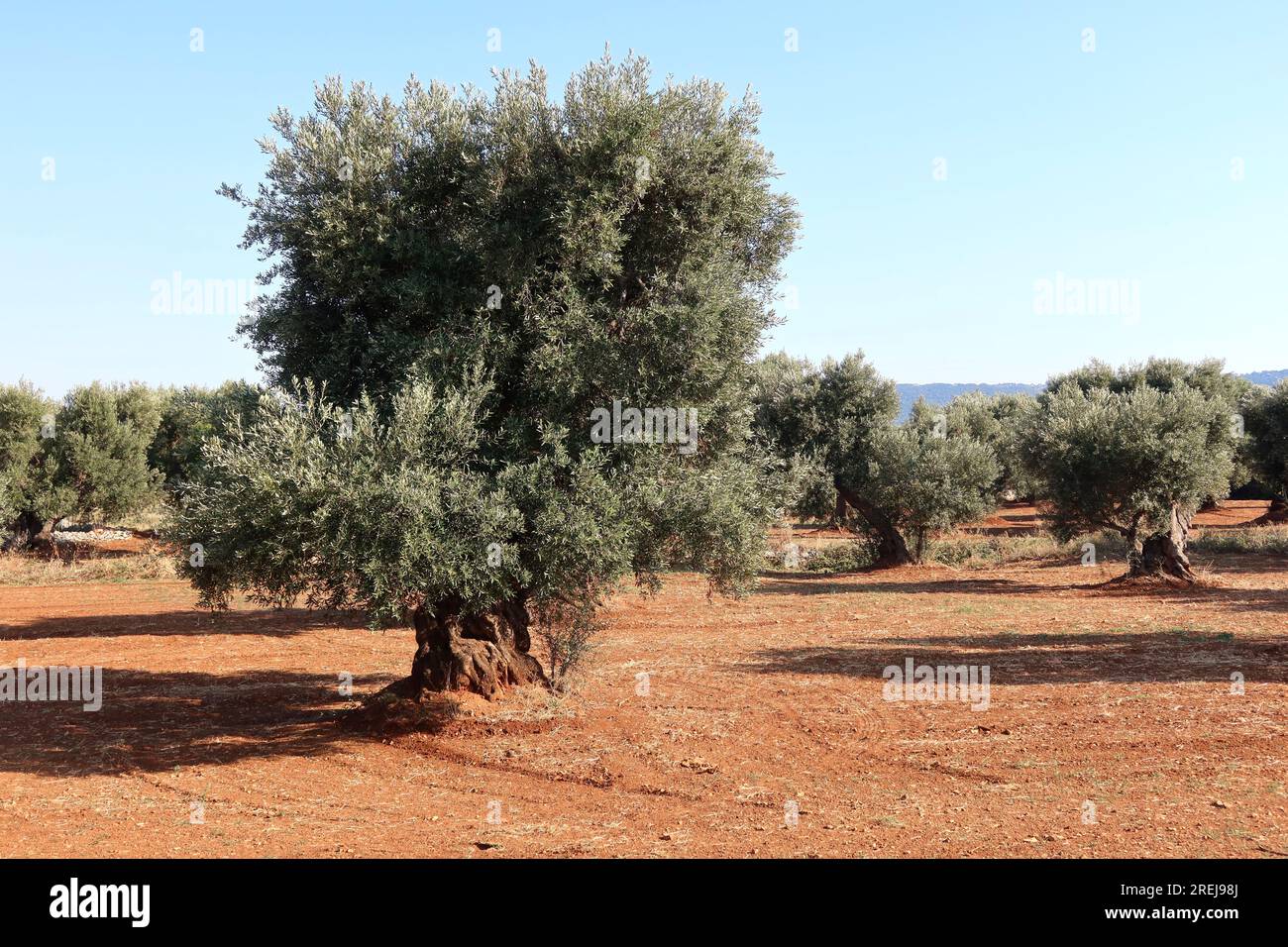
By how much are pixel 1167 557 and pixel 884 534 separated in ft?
36.8

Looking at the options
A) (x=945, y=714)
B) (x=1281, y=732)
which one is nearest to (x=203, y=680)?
(x=945, y=714)

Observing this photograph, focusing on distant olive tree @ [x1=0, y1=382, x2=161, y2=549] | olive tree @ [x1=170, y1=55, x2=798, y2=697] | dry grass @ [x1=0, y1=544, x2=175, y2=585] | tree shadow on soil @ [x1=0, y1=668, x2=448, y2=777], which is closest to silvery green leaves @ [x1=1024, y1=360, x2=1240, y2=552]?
olive tree @ [x1=170, y1=55, x2=798, y2=697]

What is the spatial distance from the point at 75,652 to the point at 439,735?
42.0 feet

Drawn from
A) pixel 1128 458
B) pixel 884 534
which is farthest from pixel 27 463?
pixel 1128 458

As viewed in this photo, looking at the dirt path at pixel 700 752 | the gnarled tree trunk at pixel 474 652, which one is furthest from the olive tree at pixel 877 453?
the gnarled tree trunk at pixel 474 652

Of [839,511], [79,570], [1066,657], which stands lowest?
[1066,657]

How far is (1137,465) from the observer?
2847 cm

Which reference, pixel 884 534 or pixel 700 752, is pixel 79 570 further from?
pixel 700 752

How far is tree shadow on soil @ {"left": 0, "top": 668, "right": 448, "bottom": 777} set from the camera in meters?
13.3

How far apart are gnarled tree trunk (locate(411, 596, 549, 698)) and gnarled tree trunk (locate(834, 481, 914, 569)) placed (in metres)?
24.5

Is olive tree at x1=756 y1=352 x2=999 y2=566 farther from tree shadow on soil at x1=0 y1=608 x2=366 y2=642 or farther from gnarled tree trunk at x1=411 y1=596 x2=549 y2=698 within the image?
gnarled tree trunk at x1=411 y1=596 x2=549 y2=698

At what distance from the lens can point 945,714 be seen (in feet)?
48.0

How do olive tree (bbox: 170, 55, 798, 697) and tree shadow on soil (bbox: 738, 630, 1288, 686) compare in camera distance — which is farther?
tree shadow on soil (bbox: 738, 630, 1288, 686)

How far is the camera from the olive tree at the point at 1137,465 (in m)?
28.4
